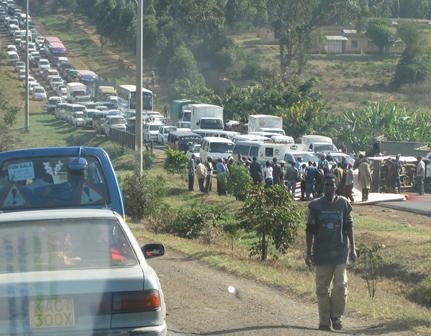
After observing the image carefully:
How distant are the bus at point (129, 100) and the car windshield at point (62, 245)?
58.3m

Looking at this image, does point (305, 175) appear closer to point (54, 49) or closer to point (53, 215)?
point (53, 215)

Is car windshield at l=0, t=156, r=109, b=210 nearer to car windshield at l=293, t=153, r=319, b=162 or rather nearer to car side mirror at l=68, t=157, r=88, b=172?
car side mirror at l=68, t=157, r=88, b=172

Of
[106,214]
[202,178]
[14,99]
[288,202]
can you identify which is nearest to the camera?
[106,214]

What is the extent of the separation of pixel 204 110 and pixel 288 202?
39267 mm

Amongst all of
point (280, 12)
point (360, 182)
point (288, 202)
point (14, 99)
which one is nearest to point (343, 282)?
point (288, 202)

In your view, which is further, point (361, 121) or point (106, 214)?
point (361, 121)

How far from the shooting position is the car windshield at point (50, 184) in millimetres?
11344

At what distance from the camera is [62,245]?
8125 millimetres

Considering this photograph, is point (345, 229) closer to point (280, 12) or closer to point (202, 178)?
point (202, 178)

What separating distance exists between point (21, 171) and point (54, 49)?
85.2 meters

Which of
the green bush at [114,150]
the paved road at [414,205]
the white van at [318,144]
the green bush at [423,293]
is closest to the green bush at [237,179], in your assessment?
the paved road at [414,205]

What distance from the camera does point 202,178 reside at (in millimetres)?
35062

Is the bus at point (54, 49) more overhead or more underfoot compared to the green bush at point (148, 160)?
more overhead

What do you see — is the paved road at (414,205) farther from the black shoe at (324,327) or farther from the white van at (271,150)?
the black shoe at (324,327)
